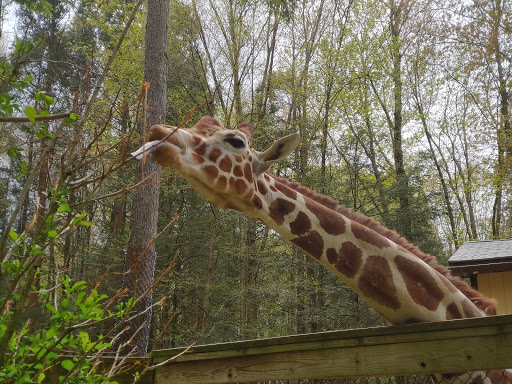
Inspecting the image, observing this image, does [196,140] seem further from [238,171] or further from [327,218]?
[327,218]

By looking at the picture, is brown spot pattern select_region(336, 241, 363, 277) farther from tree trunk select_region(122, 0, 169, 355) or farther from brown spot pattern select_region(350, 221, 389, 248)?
tree trunk select_region(122, 0, 169, 355)

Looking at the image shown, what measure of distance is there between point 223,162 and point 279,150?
1.40 ft

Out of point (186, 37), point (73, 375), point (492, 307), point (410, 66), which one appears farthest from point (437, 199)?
point (73, 375)

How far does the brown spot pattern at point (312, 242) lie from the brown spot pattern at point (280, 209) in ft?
0.58

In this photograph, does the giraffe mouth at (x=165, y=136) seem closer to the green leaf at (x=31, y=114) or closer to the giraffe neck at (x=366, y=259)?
the giraffe neck at (x=366, y=259)

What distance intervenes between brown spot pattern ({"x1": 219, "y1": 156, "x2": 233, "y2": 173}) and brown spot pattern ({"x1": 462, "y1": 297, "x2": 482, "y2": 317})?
1659mm

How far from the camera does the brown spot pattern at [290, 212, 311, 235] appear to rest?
9.80ft

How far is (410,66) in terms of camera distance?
18.0 meters

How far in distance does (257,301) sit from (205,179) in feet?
32.3

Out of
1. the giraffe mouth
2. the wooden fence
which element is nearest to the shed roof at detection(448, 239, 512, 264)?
the wooden fence

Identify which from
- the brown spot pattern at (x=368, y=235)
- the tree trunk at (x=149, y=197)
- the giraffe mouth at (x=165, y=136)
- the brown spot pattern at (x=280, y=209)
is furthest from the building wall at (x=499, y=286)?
the giraffe mouth at (x=165, y=136)

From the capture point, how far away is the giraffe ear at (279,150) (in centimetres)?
303

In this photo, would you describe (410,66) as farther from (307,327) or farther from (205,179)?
(205,179)

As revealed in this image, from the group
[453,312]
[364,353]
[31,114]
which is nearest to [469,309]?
[453,312]
